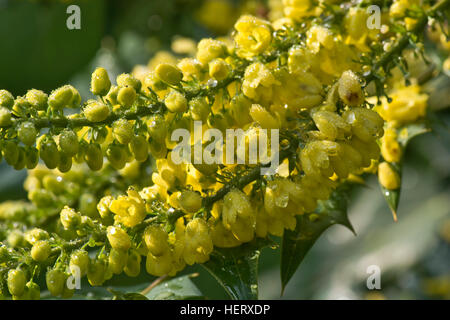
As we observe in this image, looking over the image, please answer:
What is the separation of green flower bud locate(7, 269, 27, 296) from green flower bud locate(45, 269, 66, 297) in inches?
1.6

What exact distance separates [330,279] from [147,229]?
156cm

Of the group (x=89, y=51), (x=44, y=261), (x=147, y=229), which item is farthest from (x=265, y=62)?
(x=89, y=51)

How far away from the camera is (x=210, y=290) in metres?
1.61

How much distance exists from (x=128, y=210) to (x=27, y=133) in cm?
21

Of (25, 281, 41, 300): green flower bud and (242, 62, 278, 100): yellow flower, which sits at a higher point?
(242, 62, 278, 100): yellow flower

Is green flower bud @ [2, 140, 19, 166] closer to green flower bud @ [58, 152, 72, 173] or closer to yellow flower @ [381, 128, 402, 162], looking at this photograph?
green flower bud @ [58, 152, 72, 173]

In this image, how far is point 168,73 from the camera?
1010 mm

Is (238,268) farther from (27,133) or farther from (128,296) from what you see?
(27,133)

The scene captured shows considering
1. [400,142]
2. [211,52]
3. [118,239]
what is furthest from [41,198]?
[400,142]

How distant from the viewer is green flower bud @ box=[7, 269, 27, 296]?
0.95 metres

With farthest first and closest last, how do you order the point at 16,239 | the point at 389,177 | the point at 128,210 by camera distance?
1. the point at 389,177
2. the point at 16,239
3. the point at 128,210

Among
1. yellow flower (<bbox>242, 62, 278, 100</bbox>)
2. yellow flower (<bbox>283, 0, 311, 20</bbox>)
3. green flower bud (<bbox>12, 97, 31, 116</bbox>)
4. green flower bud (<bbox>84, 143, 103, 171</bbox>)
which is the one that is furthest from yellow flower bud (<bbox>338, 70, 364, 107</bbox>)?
green flower bud (<bbox>12, 97, 31, 116</bbox>)

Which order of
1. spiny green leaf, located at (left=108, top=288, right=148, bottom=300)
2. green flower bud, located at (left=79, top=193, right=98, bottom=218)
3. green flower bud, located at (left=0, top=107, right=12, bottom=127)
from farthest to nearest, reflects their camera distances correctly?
green flower bud, located at (left=79, top=193, right=98, bottom=218) → spiny green leaf, located at (left=108, top=288, right=148, bottom=300) → green flower bud, located at (left=0, top=107, right=12, bottom=127)
